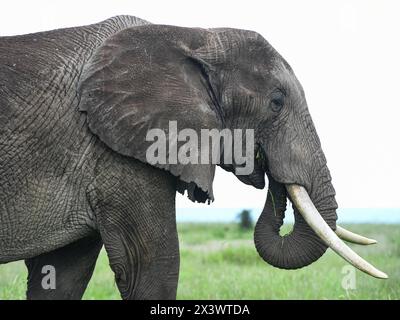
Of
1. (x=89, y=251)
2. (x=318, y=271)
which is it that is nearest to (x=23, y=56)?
(x=89, y=251)

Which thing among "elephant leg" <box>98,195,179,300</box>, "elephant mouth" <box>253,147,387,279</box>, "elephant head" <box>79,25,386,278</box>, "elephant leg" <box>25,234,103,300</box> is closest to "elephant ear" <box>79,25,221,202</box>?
"elephant head" <box>79,25,386,278</box>

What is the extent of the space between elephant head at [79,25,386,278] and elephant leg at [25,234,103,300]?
0.81 metres

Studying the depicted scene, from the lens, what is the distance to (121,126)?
17.0ft

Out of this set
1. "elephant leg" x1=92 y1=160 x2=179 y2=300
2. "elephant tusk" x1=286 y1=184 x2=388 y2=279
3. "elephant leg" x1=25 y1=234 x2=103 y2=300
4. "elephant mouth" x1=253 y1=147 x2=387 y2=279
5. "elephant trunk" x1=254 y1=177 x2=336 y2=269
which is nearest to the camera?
"elephant leg" x1=92 y1=160 x2=179 y2=300

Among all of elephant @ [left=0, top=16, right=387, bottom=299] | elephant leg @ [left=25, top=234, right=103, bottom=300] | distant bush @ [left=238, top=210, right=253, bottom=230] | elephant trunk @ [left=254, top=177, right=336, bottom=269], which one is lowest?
distant bush @ [left=238, top=210, right=253, bottom=230]

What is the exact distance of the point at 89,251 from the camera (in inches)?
230

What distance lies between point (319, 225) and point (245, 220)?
13.3 m

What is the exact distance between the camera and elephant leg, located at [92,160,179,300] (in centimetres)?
519

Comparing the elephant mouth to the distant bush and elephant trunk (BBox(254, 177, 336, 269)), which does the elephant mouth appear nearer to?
elephant trunk (BBox(254, 177, 336, 269))

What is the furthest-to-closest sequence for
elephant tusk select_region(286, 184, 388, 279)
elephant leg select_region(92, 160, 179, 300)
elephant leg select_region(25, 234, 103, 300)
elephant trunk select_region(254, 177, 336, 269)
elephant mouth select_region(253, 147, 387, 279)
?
elephant leg select_region(25, 234, 103, 300) < elephant trunk select_region(254, 177, 336, 269) < elephant mouth select_region(253, 147, 387, 279) < elephant tusk select_region(286, 184, 388, 279) < elephant leg select_region(92, 160, 179, 300)

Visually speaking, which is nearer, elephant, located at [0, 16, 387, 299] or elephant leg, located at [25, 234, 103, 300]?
elephant, located at [0, 16, 387, 299]
